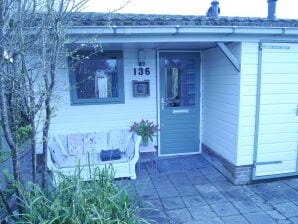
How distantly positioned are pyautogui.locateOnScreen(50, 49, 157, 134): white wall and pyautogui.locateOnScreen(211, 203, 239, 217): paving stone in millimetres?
2240

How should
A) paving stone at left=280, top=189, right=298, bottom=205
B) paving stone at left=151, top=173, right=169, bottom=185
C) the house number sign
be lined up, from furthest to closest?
the house number sign → paving stone at left=151, top=173, right=169, bottom=185 → paving stone at left=280, top=189, right=298, bottom=205

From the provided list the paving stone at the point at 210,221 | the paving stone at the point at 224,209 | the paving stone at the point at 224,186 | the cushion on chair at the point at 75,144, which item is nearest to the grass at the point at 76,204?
the paving stone at the point at 210,221

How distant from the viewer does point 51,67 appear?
228 centimetres

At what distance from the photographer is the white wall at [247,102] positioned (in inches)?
143

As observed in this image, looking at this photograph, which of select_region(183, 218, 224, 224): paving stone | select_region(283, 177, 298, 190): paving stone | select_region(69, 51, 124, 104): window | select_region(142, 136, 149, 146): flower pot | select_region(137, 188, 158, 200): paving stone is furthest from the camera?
select_region(69, 51, 124, 104): window

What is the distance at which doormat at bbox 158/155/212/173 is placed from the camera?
4648 mm

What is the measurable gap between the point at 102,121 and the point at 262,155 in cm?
295

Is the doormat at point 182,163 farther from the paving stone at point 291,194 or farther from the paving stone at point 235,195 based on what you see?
the paving stone at point 291,194

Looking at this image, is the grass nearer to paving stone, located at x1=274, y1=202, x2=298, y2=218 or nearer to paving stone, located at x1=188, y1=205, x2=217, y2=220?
paving stone, located at x1=188, y1=205, x2=217, y2=220

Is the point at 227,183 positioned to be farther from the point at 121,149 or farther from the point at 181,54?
the point at 181,54

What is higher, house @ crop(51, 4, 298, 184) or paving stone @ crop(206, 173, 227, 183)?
house @ crop(51, 4, 298, 184)

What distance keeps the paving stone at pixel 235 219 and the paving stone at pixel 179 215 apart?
441mm

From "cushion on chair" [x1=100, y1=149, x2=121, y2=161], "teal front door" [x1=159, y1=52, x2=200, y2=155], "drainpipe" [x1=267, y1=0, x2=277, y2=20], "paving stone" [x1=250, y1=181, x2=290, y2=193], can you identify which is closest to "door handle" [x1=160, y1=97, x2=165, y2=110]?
"teal front door" [x1=159, y1=52, x2=200, y2=155]

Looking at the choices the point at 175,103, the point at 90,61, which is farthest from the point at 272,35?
the point at 90,61
